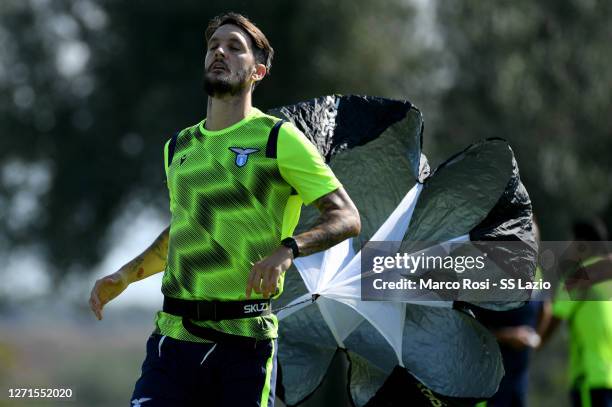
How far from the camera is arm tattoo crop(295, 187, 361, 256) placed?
4637 mm

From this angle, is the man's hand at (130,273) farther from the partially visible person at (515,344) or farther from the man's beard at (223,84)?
the partially visible person at (515,344)

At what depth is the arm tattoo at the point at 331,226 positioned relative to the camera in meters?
4.64

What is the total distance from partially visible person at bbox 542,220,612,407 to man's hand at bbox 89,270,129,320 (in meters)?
4.55

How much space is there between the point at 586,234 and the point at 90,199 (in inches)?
630

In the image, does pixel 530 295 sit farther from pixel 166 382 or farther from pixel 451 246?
pixel 166 382

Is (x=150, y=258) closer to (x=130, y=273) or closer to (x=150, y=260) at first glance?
(x=150, y=260)

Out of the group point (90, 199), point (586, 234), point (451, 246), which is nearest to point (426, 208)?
point (451, 246)

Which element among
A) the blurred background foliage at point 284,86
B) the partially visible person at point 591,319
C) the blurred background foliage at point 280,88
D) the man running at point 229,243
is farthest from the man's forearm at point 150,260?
the blurred background foliage at point 284,86

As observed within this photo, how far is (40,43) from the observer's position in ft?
80.7

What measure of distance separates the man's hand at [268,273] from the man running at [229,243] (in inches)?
8.1

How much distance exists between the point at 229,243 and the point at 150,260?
646mm

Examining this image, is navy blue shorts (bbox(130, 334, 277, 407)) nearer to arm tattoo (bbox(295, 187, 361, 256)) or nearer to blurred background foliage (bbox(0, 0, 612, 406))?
arm tattoo (bbox(295, 187, 361, 256))

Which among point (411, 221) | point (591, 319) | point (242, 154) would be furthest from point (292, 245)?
point (591, 319)

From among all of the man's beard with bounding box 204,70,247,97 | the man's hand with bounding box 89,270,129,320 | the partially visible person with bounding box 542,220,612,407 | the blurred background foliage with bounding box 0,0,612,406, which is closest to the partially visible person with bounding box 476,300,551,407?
the partially visible person with bounding box 542,220,612,407
